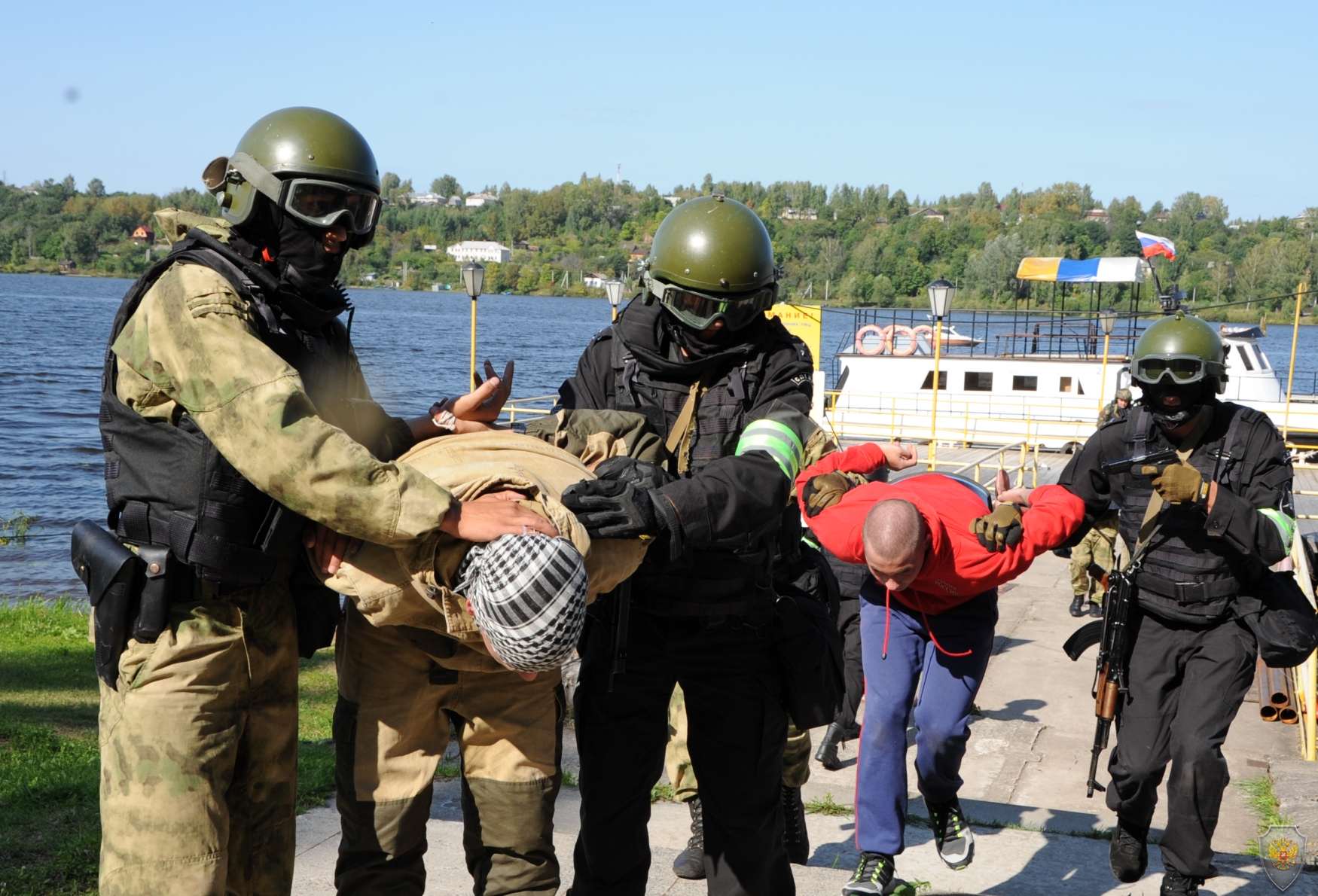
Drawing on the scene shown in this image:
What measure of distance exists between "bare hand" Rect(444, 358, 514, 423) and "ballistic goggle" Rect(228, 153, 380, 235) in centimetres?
58

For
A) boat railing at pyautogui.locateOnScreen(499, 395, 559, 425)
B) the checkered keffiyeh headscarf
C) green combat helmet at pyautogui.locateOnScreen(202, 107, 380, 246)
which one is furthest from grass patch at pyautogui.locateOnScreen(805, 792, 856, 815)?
boat railing at pyautogui.locateOnScreen(499, 395, 559, 425)

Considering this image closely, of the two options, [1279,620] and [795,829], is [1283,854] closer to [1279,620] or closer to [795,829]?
[1279,620]

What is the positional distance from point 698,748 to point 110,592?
5.86ft

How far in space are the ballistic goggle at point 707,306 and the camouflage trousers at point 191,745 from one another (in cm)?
147

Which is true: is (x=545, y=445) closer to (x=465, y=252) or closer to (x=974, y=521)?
(x=974, y=521)

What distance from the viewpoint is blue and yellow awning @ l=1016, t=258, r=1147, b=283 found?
3578 cm

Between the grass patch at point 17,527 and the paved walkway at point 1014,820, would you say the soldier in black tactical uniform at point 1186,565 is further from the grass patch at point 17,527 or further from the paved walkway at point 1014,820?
the grass patch at point 17,527

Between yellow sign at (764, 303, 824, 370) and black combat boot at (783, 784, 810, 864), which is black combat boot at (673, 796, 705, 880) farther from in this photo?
yellow sign at (764, 303, 824, 370)

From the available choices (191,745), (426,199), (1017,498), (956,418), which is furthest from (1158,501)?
(426,199)

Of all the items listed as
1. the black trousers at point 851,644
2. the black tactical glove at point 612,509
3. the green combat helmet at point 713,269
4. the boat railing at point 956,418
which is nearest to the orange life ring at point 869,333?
the boat railing at point 956,418

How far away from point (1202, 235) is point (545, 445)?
13592cm

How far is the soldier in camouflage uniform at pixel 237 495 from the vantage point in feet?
9.31

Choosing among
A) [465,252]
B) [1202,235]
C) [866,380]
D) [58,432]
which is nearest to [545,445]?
[58,432]

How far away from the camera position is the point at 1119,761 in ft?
16.5
